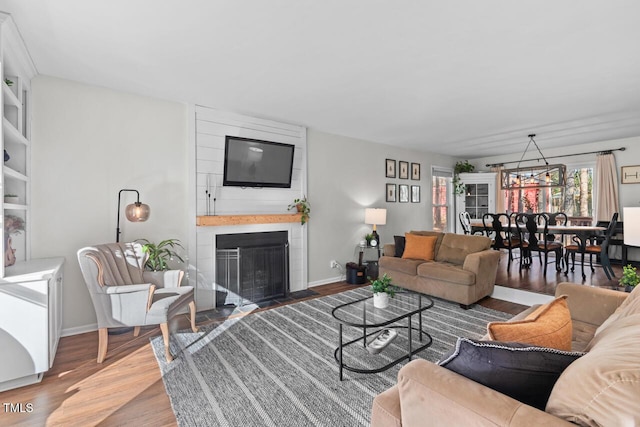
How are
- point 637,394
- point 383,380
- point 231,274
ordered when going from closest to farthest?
point 637,394, point 383,380, point 231,274

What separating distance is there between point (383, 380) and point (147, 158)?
3.22 metres

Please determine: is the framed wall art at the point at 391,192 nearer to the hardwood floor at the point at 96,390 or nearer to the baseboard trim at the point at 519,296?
the baseboard trim at the point at 519,296

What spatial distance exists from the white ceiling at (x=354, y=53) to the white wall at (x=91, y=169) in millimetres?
232

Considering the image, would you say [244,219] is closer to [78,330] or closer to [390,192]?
[78,330]

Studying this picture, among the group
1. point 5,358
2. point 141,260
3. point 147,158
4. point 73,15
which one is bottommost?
point 5,358

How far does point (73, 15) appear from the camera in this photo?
6.63 feet

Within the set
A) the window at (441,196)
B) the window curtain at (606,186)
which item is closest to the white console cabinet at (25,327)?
the window at (441,196)

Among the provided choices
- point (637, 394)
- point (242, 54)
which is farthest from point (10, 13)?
point (637, 394)

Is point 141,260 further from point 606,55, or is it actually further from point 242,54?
point 606,55

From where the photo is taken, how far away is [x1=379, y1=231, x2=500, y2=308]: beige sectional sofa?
370 centimetres

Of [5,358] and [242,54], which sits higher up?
[242,54]

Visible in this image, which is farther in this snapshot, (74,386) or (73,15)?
(74,386)

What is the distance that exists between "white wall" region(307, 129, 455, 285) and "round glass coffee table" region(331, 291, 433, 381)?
7.11 feet

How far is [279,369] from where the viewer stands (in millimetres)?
2369
